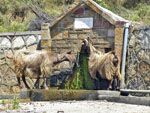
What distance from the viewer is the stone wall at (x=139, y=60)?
17297 mm

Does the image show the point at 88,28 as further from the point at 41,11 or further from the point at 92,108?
the point at 41,11

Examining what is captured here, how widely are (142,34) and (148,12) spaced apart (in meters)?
10.6

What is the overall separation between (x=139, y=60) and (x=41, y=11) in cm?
1199

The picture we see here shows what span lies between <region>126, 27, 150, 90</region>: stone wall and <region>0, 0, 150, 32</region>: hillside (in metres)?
7.38

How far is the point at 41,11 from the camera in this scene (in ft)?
93.5

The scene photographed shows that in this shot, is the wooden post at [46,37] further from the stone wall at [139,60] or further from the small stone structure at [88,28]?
the stone wall at [139,60]

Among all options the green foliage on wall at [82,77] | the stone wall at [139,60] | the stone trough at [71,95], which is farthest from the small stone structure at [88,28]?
the stone trough at [71,95]

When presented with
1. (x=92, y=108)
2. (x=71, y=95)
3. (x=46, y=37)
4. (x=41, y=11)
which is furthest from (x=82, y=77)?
(x=41, y=11)

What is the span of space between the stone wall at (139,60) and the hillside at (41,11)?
7.38 m

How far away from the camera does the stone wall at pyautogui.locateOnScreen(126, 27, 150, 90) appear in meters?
17.3

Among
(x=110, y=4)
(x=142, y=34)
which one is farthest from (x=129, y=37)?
(x=110, y=4)

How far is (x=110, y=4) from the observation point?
1232 inches

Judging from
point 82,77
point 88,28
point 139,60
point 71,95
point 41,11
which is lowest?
point 71,95

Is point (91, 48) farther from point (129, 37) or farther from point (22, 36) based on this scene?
point (22, 36)
